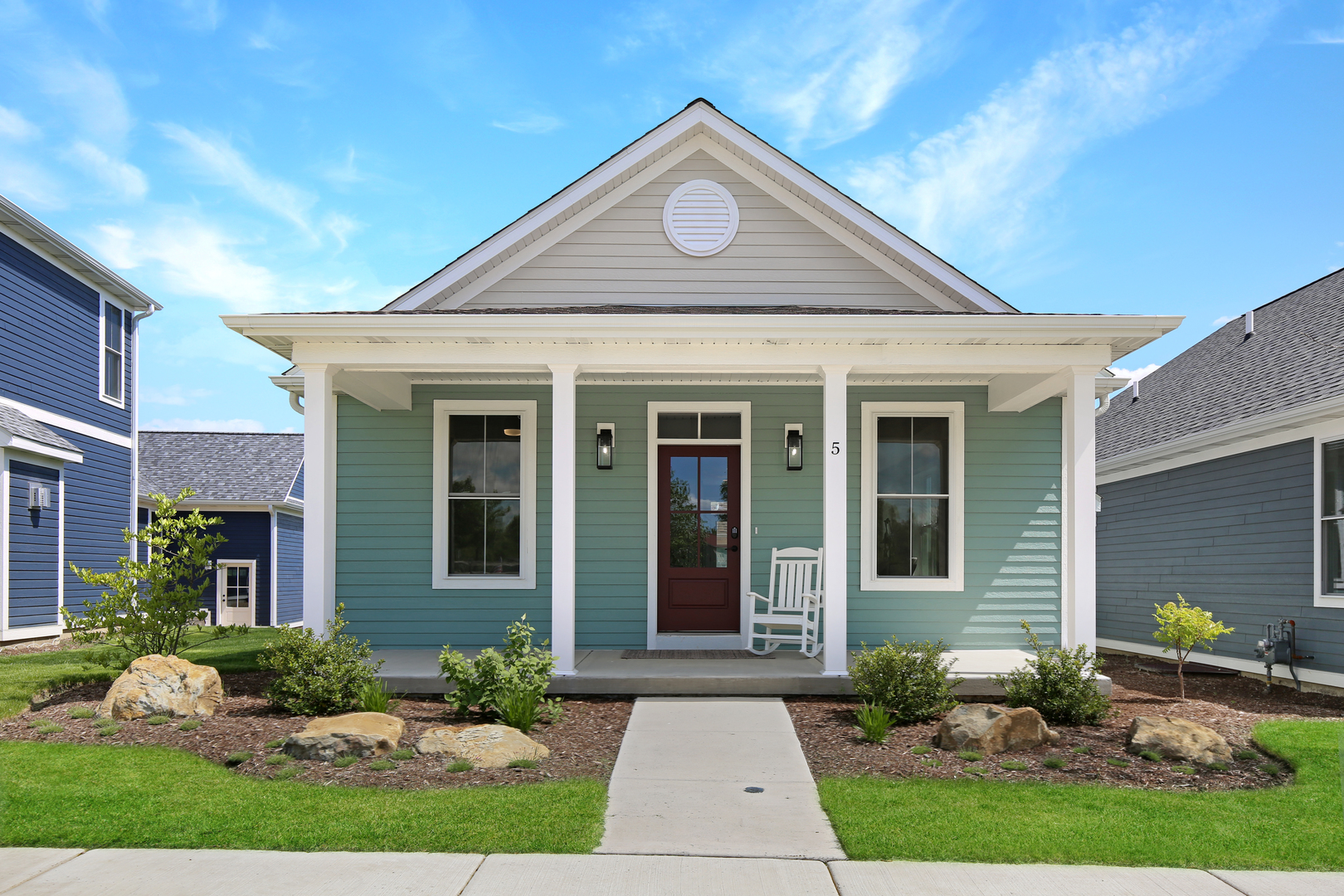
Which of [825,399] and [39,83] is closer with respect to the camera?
[825,399]

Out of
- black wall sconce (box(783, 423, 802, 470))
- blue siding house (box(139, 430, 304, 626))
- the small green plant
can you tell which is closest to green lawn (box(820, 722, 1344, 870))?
the small green plant

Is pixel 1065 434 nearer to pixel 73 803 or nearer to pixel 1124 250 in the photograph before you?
pixel 1124 250

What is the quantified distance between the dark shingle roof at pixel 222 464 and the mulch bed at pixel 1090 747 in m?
15.7

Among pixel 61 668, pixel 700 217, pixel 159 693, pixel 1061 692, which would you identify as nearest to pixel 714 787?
pixel 1061 692

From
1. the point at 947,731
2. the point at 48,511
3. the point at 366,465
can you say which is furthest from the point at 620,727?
the point at 48,511

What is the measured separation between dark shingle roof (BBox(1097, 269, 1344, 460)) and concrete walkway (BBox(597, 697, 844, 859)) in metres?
5.98

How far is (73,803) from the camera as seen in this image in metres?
4.17

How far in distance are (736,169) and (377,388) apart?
12.3ft

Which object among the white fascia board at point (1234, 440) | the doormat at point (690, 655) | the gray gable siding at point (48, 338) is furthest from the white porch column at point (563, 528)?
the gray gable siding at point (48, 338)

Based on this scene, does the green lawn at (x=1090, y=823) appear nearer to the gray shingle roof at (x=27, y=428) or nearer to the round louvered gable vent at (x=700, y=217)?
the round louvered gable vent at (x=700, y=217)

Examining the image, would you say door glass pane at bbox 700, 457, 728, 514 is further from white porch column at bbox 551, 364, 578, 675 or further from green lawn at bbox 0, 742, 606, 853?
green lawn at bbox 0, 742, 606, 853

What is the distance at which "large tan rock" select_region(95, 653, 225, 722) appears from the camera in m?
5.85

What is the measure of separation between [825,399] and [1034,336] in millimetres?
1581

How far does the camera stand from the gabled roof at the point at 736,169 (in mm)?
7965
